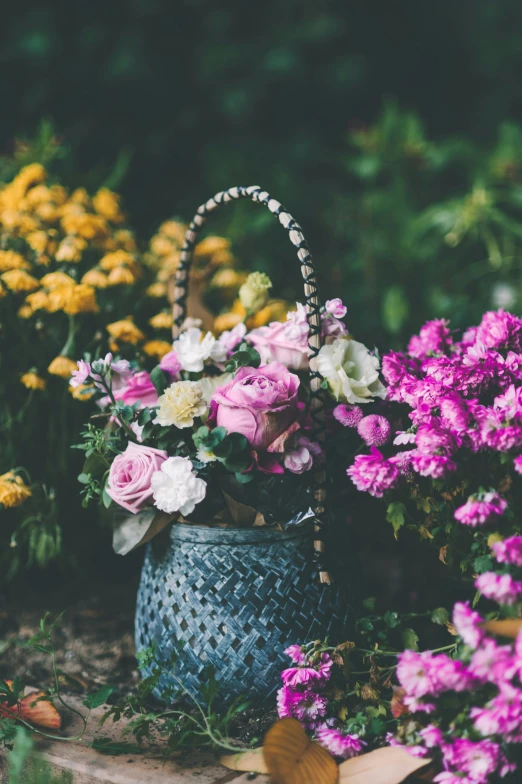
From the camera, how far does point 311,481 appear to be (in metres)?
0.95

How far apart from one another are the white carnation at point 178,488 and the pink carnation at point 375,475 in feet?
0.66

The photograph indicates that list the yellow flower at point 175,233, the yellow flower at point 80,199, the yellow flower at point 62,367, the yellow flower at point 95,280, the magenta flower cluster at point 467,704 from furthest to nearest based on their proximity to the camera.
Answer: the yellow flower at point 175,233, the yellow flower at point 80,199, the yellow flower at point 95,280, the yellow flower at point 62,367, the magenta flower cluster at point 467,704

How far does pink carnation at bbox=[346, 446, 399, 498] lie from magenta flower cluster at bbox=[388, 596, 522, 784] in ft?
0.56

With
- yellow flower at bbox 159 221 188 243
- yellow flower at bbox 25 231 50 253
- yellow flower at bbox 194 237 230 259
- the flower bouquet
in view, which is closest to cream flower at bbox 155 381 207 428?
the flower bouquet

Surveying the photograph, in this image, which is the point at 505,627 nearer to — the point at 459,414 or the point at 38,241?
the point at 459,414

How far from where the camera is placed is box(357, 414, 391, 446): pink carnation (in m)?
0.92

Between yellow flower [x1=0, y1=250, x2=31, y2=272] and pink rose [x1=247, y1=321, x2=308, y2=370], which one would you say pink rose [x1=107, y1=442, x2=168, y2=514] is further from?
yellow flower [x1=0, y1=250, x2=31, y2=272]

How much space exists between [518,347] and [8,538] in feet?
3.02

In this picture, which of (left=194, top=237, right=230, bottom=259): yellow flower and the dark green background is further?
the dark green background

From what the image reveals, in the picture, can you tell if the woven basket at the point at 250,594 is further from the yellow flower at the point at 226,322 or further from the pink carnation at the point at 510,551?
the yellow flower at the point at 226,322

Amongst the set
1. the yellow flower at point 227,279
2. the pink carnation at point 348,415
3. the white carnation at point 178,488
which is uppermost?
the yellow flower at point 227,279

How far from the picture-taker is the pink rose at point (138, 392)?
1.03 meters

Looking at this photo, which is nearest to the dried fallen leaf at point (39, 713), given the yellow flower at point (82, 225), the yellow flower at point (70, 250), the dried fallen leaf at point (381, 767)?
the dried fallen leaf at point (381, 767)

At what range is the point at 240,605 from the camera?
0.92m
